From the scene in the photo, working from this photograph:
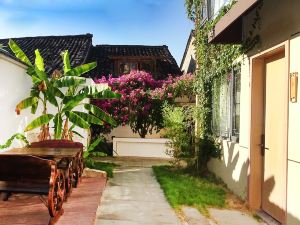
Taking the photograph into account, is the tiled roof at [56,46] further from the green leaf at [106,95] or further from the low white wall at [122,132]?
the green leaf at [106,95]

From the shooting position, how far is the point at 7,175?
231 inches

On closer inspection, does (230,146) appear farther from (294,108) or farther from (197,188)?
(294,108)

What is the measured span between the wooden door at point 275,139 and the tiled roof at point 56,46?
1434 centimetres

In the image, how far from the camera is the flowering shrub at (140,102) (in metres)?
17.2

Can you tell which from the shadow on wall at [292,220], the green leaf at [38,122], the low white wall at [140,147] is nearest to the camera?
the shadow on wall at [292,220]

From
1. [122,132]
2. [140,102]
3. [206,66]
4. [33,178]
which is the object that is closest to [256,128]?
[206,66]

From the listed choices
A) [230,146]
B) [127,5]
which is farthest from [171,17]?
[230,146]

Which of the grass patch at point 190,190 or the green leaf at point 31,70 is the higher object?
the green leaf at point 31,70

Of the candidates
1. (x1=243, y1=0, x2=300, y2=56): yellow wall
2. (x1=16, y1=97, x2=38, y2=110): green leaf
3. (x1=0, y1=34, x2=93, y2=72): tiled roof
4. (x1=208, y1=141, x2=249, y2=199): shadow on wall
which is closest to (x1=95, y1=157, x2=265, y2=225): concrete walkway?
(x1=208, y1=141, x2=249, y2=199): shadow on wall

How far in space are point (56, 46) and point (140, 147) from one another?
10.4 meters

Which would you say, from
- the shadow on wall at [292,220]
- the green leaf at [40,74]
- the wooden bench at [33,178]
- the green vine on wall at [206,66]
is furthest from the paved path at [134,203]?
the green leaf at [40,74]

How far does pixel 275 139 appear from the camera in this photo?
6844mm

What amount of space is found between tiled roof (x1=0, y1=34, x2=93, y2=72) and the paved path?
11.2 m

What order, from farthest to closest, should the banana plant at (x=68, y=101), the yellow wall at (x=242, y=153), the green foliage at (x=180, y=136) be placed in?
the green foliage at (x=180, y=136)
the banana plant at (x=68, y=101)
the yellow wall at (x=242, y=153)
